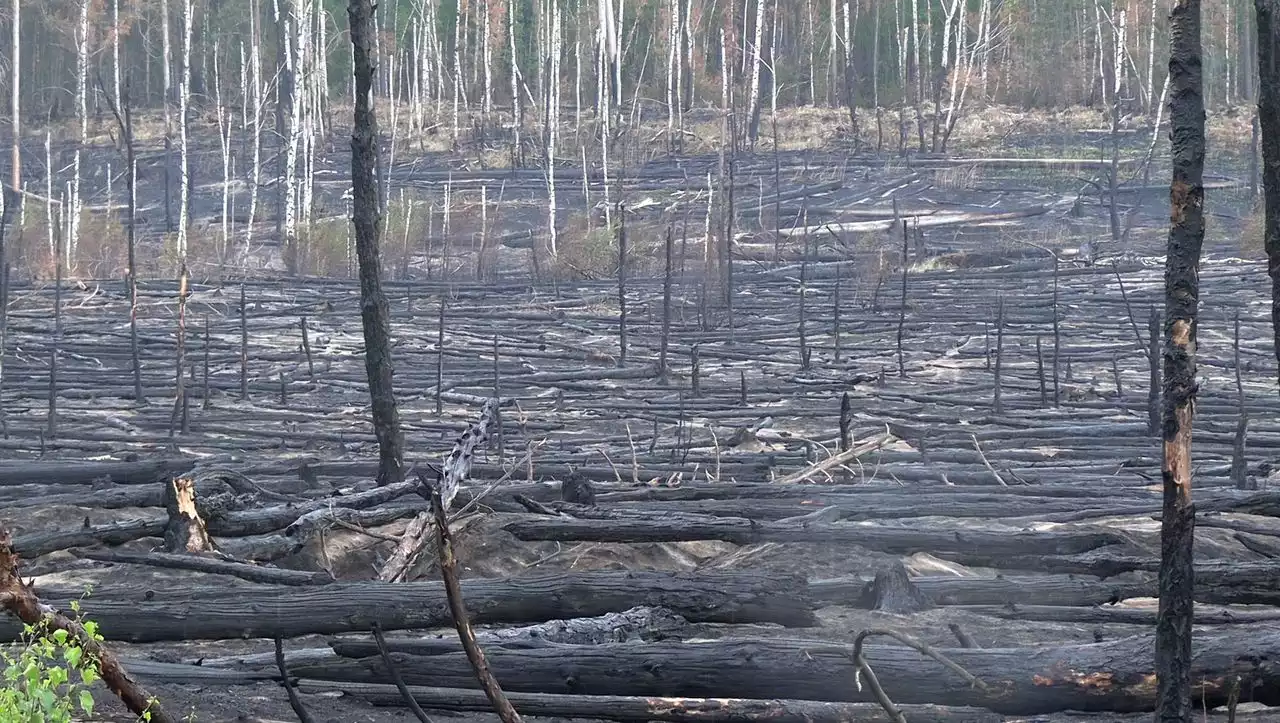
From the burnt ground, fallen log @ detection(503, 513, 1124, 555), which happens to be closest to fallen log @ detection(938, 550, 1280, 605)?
the burnt ground

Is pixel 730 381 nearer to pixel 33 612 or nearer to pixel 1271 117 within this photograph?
pixel 1271 117

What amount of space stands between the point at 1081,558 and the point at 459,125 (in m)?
38.6

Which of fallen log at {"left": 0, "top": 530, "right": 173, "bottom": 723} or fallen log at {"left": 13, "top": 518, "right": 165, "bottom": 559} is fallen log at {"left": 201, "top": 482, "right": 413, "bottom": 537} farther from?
fallen log at {"left": 0, "top": 530, "right": 173, "bottom": 723}

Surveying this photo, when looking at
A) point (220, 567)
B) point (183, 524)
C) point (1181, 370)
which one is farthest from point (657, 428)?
point (1181, 370)

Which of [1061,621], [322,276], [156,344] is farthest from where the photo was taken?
[322,276]

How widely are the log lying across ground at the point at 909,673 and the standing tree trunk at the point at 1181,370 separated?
26.0 inches

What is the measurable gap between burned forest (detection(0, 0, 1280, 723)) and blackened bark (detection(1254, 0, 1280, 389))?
0.09 ft

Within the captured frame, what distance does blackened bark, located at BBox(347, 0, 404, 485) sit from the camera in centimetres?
1014

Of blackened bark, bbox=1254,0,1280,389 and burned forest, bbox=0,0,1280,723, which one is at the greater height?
blackened bark, bbox=1254,0,1280,389

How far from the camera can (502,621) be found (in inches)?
261

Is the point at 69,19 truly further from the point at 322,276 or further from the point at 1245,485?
the point at 1245,485

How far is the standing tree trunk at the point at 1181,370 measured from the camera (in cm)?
457

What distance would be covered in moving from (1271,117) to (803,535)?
3582 millimetres

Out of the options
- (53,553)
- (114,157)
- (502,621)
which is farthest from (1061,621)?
(114,157)
